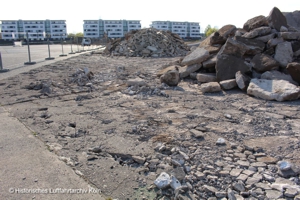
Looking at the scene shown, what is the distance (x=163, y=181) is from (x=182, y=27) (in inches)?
4091

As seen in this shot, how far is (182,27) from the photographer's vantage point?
3957 inches

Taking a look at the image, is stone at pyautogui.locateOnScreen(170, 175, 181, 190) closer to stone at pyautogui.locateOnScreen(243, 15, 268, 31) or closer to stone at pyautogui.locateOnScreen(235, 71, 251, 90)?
stone at pyautogui.locateOnScreen(235, 71, 251, 90)

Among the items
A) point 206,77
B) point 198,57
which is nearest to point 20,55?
point 198,57

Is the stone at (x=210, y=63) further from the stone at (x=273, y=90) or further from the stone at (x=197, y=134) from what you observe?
the stone at (x=197, y=134)

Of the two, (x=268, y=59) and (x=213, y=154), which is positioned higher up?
(x=268, y=59)

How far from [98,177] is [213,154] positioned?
1.50m

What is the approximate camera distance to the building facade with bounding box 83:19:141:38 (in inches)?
3573

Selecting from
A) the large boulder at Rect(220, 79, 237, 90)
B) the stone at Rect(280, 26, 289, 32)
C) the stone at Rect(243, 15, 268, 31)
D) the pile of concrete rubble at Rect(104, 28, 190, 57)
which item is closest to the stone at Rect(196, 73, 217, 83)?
the large boulder at Rect(220, 79, 237, 90)

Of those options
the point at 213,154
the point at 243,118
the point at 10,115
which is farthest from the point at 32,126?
the point at 243,118

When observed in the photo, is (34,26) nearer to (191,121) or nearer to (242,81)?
(242,81)

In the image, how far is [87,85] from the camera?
7.41m

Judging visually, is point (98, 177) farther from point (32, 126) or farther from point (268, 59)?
point (268, 59)

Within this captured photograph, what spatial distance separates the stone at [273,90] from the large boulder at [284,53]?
1.24 m

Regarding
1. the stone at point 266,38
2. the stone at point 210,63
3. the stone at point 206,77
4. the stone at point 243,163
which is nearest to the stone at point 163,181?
the stone at point 243,163
